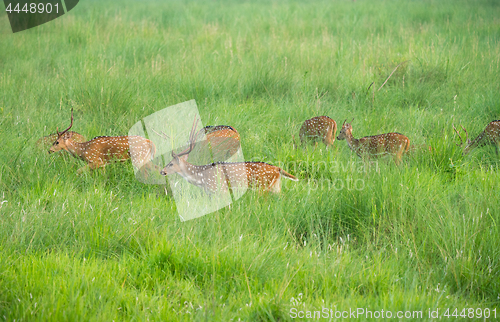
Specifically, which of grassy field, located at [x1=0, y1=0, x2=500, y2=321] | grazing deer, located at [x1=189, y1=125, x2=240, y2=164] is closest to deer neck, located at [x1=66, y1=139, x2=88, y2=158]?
grassy field, located at [x1=0, y1=0, x2=500, y2=321]

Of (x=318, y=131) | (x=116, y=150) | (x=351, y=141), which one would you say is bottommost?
(x=351, y=141)

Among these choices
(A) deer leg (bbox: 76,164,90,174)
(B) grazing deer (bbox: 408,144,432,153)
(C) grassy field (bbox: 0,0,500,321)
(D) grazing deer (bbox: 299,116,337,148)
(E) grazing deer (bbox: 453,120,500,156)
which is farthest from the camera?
(D) grazing deer (bbox: 299,116,337,148)

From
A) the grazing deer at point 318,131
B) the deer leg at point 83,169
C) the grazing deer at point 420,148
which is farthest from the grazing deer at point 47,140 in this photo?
the grazing deer at point 420,148

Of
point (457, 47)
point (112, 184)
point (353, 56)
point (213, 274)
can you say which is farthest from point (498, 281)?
point (457, 47)

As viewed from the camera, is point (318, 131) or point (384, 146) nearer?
point (384, 146)

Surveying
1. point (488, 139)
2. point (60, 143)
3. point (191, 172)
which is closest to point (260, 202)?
point (191, 172)

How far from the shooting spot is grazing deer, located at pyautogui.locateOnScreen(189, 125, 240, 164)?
495 centimetres

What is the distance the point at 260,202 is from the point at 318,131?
1.71 m

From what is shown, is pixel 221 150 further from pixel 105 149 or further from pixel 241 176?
pixel 105 149

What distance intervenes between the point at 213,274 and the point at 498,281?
1.87 metres

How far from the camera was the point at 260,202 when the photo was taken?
396cm

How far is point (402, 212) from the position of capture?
3598mm

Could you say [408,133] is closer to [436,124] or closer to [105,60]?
[436,124]

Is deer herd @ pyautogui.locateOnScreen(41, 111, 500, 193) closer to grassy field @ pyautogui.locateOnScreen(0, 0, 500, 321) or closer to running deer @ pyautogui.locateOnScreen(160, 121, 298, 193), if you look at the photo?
running deer @ pyautogui.locateOnScreen(160, 121, 298, 193)
